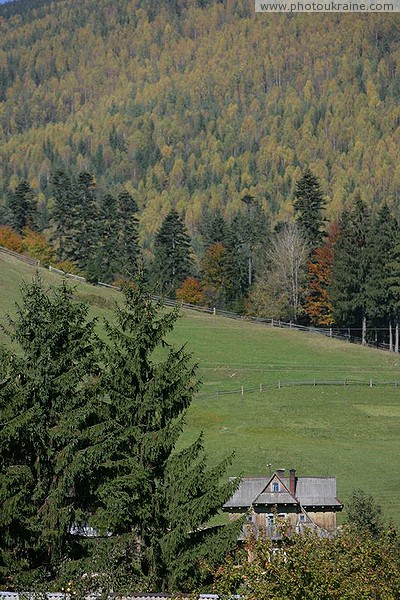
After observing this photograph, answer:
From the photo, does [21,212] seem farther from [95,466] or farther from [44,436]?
[95,466]

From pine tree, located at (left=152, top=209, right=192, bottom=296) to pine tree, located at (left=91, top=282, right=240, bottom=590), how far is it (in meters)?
98.9

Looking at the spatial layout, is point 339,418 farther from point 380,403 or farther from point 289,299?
point 289,299

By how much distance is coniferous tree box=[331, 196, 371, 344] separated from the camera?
10462cm

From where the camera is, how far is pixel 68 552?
85.4 feet

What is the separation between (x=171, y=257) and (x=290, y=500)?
81295mm

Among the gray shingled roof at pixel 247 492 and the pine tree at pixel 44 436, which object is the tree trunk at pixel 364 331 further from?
the pine tree at pixel 44 436

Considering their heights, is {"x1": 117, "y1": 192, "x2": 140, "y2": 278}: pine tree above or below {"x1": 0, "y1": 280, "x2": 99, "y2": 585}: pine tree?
above

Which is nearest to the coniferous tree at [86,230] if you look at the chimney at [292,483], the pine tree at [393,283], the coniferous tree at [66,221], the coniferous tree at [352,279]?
the coniferous tree at [66,221]

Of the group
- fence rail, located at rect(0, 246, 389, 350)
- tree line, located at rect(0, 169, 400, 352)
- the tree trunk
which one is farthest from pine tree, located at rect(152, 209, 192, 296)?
the tree trunk

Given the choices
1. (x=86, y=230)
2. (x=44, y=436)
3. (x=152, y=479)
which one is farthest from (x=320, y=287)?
(x=44, y=436)

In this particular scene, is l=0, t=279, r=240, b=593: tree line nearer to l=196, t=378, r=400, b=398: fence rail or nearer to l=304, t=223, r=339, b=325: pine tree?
l=196, t=378, r=400, b=398: fence rail

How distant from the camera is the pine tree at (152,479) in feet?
85.5

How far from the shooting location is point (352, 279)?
343 ft

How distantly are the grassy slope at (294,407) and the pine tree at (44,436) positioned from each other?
89.9ft
